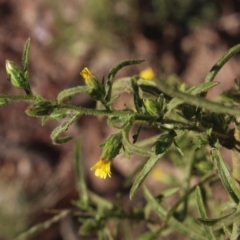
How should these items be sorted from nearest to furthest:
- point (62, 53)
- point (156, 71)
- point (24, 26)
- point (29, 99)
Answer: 1. point (29, 99)
2. point (156, 71)
3. point (62, 53)
4. point (24, 26)

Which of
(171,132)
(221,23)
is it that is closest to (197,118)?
(171,132)

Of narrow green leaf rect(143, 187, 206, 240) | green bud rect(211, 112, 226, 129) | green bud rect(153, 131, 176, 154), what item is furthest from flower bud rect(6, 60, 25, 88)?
narrow green leaf rect(143, 187, 206, 240)

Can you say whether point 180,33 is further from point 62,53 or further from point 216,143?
point 216,143

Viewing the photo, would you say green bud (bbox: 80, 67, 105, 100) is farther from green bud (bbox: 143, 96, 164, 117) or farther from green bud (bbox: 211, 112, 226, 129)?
green bud (bbox: 211, 112, 226, 129)

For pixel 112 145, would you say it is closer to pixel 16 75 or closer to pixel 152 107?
pixel 152 107

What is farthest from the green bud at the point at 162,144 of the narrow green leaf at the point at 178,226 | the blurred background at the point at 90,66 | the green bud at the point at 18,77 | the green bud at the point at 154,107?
the blurred background at the point at 90,66

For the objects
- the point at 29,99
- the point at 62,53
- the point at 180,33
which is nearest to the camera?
the point at 29,99
